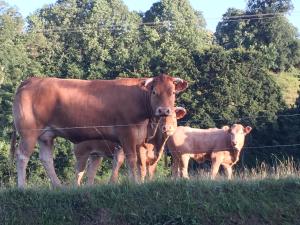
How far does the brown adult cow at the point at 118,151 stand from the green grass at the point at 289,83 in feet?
142

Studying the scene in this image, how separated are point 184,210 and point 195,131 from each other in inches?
426

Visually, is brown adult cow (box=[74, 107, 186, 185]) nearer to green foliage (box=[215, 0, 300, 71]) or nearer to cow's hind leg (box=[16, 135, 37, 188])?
cow's hind leg (box=[16, 135, 37, 188])

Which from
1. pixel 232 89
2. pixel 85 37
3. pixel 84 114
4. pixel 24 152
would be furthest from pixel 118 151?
pixel 85 37

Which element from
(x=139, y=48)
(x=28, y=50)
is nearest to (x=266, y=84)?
(x=139, y=48)

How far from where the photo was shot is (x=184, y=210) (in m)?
12.0

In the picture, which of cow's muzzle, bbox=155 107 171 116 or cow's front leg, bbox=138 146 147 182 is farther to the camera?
cow's front leg, bbox=138 146 147 182

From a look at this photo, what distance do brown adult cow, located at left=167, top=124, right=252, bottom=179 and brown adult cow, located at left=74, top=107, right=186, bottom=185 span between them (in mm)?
3581

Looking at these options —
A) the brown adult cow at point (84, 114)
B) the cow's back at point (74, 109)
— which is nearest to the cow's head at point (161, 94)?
the brown adult cow at point (84, 114)

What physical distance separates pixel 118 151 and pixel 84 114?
2503 millimetres

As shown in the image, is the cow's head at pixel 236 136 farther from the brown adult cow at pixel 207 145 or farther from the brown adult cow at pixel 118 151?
the brown adult cow at pixel 118 151

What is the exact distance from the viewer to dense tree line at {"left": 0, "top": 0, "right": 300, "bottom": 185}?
1697 inches

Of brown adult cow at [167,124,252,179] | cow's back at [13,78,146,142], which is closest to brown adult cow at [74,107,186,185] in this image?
cow's back at [13,78,146,142]

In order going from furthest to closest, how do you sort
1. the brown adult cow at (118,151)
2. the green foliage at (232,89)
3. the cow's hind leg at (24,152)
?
1. the green foliage at (232,89)
2. the brown adult cow at (118,151)
3. the cow's hind leg at (24,152)

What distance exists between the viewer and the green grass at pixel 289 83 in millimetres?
62000
